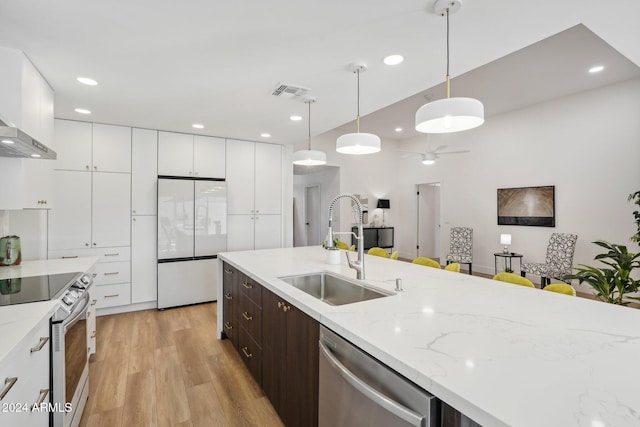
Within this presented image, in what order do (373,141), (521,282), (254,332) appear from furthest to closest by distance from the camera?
(373,141) < (254,332) < (521,282)

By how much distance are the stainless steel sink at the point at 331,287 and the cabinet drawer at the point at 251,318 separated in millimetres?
346

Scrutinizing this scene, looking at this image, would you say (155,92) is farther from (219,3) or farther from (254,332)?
(254,332)

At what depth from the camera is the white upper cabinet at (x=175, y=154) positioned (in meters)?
4.31

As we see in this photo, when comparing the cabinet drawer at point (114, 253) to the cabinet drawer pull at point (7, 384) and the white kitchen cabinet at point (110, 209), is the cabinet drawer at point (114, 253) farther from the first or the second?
the cabinet drawer pull at point (7, 384)

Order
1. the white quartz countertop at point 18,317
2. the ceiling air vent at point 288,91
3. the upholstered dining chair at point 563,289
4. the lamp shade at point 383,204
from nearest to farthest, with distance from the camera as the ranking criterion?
the white quartz countertop at point 18,317 → the upholstered dining chair at point 563,289 → the ceiling air vent at point 288,91 → the lamp shade at point 383,204

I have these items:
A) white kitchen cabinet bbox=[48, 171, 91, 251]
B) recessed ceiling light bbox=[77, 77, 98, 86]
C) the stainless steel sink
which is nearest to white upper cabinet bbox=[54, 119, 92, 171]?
white kitchen cabinet bbox=[48, 171, 91, 251]

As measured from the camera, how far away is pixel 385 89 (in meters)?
2.91

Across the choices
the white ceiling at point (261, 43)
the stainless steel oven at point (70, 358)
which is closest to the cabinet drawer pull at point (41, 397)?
the stainless steel oven at point (70, 358)

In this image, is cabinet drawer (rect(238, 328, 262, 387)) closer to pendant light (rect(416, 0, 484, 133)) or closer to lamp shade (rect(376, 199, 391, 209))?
pendant light (rect(416, 0, 484, 133))

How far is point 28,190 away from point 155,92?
1349 mm

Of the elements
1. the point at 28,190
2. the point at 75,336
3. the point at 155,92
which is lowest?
the point at 75,336

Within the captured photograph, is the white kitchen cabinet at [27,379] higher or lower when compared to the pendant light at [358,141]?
lower

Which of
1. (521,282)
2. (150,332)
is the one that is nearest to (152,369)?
(150,332)

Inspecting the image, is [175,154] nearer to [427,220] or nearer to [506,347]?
[506,347]
